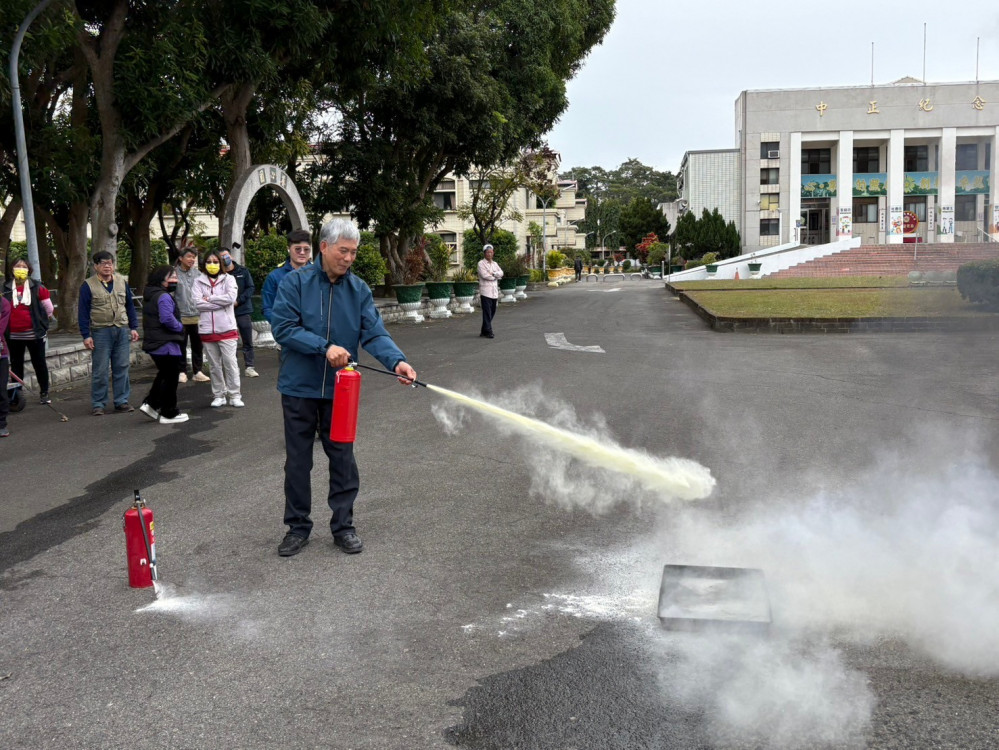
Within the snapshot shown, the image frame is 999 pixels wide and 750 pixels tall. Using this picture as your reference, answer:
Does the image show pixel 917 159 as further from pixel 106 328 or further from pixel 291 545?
pixel 291 545

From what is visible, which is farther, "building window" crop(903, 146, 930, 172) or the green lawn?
"building window" crop(903, 146, 930, 172)

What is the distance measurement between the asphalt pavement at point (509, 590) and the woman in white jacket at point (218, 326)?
150 centimetres

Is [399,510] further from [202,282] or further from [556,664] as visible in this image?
[202,282]

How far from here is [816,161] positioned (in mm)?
73062

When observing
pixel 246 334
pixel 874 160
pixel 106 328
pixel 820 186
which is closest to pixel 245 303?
pixel 246 334

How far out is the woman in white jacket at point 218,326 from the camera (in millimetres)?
9891

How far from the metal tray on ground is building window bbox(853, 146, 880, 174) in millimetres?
75631

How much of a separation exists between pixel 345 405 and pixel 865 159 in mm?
77136

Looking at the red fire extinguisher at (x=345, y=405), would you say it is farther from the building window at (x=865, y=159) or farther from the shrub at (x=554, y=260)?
the building window at (x=865, y=159)

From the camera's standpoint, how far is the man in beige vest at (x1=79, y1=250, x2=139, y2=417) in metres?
9.74

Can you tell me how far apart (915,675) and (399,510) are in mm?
3342

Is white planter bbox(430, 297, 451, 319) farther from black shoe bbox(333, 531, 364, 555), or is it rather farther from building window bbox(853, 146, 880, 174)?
building window bbox(853, 146, 880, 174)

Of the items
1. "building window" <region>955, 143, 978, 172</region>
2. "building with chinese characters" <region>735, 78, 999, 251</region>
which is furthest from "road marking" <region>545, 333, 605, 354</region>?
"building window" <region>955, 143, 978, 172</region>

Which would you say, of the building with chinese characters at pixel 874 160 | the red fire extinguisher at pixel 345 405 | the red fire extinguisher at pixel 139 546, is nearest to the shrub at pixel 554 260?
the building with chinese characters at pixel 874 160
